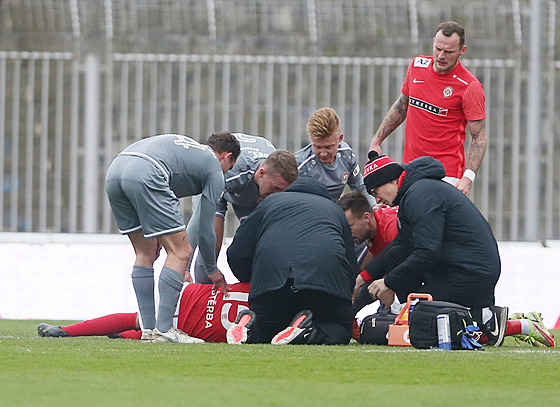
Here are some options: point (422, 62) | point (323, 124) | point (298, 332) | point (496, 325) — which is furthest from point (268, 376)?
point (422, 62)

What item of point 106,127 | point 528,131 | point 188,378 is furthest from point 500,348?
point 106,127

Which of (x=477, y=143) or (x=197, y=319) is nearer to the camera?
(x=197, y=319)

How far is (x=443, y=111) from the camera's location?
747 cm

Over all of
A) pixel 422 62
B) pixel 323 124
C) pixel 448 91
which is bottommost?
pixel 323 124

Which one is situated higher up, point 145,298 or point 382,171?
point 382,171

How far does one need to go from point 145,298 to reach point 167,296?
0.26 metres

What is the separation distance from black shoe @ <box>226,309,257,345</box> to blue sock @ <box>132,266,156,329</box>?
1.86 ft

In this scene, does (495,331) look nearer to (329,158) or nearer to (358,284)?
(358,284)

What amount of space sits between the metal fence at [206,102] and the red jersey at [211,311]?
117 inches

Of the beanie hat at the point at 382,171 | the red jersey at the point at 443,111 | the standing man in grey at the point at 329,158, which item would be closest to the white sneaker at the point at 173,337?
the beanie hat at the point at 382,171

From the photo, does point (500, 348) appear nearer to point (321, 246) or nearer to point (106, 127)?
point (321, 246)

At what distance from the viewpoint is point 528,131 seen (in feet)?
31.8

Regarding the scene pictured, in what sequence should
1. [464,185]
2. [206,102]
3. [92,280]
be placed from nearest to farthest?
[464,185] < [92,280] < [206,102]

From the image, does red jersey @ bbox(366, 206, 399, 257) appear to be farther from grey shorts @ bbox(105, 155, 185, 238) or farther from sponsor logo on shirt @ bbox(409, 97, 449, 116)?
grey shorts @ bbox(105, 155, 185, 238)
